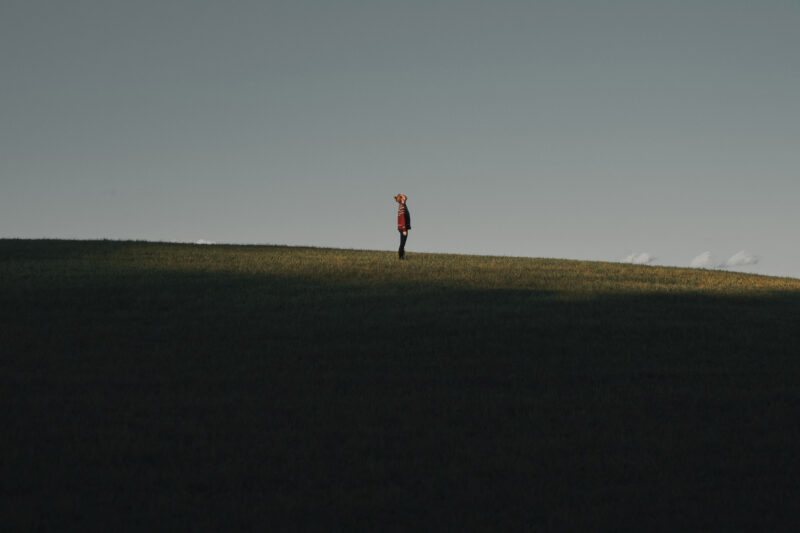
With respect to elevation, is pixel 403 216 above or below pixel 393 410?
above

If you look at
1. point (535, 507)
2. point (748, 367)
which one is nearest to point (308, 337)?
point (748, 367)

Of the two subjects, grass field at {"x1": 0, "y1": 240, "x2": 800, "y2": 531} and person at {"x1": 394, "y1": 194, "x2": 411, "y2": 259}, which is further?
person at {"x1": 394, "y1": 194, "x2": 411, "y2": 259}

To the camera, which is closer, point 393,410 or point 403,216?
point 393,410

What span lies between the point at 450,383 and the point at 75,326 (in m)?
9.98

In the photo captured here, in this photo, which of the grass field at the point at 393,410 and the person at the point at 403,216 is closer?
the grass field at the point at 393,410

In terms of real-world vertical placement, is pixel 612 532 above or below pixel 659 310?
below

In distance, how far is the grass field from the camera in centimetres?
911

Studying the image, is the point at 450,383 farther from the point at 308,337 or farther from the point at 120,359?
the point at 120,359

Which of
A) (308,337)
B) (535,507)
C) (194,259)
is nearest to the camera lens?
(535,507)

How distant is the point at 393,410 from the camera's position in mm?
12805

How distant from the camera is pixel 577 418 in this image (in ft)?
41.4

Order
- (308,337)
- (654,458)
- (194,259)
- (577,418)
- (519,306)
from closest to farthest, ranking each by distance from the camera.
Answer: (654,458)
(577,418)
(308,337)
(519,306)
(194,259)

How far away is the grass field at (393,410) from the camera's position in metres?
9.11

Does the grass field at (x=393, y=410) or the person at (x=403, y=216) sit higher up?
the person at (x=403, y=216)
